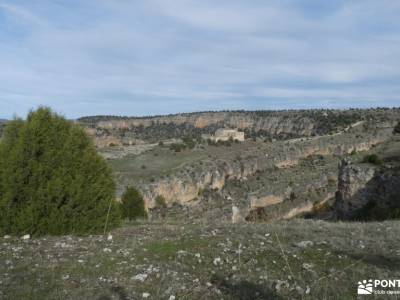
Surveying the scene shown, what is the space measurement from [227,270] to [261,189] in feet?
184

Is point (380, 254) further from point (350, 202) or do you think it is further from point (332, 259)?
point (350, 202)

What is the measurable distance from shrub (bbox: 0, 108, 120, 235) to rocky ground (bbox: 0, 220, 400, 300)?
694 mm

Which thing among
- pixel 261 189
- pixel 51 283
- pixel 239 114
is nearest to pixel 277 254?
pixel 51 283

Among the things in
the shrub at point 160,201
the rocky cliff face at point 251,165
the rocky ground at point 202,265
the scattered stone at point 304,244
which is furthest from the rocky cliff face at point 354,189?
the scattered stone at point 304,244

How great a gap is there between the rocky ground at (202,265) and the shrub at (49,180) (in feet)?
2.28

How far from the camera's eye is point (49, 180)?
10125 mm

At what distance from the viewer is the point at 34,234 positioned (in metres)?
10.1

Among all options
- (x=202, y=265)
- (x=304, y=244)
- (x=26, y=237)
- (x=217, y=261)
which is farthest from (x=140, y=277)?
(x=26, y=237)

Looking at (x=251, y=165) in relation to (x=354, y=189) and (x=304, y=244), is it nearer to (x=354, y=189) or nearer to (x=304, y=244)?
(x=354, y=189)

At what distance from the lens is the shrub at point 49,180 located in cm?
1001

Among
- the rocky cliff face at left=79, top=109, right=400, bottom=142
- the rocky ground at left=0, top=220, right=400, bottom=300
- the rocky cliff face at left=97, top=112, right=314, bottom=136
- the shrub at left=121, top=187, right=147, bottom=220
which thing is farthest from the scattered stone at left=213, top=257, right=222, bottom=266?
the rocky cliff face at left=97, top=112, right=314, bottom=136

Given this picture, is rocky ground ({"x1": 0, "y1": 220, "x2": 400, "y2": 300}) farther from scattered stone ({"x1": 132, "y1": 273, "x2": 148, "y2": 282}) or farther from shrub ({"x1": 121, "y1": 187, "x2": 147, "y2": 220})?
shrub ({"x1": 121, "y1": 187, "x2": 147, "y2": 220})

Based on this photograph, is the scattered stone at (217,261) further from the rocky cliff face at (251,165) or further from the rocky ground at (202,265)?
the rocky cliff face at (251,165)

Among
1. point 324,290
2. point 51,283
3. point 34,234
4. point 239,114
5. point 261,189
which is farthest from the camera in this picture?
point 239,114
